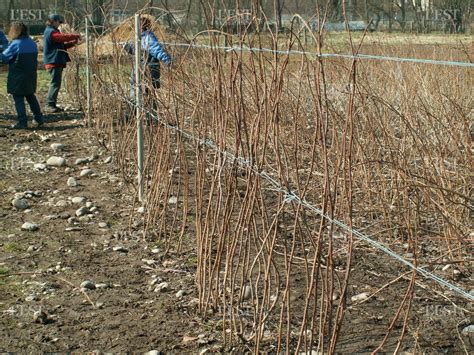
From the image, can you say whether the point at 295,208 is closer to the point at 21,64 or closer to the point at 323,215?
the point at 323,215

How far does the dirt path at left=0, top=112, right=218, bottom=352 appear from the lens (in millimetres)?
3350

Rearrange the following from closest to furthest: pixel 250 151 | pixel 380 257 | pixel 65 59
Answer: pixel 250 151
pixel 380 257
pixel 65 59

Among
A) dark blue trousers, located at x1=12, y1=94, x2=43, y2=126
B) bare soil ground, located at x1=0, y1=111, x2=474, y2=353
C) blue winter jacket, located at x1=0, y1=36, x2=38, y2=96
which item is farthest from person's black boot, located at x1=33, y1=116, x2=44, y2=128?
bare soil ground, located at x1=0, y1=111, x2=474, y2=353

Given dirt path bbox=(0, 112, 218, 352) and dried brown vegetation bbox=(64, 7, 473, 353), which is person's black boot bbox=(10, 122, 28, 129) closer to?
dirt path bbox=(0, 112, 218, 352)

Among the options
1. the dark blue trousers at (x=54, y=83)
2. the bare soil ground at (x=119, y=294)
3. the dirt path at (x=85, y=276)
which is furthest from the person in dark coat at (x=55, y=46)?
the bare soil ground at (x=119, y=294)

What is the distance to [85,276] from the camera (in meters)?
4.17

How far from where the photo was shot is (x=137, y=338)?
3.31 meters

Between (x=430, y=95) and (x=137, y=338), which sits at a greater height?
(x=430, y=95)

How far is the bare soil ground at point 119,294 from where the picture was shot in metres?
3.24

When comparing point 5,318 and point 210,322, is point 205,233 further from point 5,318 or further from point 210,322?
point 5,318

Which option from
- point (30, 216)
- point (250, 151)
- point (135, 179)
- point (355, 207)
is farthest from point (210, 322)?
point (135, 179)

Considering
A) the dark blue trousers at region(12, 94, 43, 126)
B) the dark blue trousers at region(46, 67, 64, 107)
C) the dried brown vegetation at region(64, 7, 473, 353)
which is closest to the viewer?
the dried brown vegetation at region(64, 7, 473, 353)

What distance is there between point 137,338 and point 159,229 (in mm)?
1491

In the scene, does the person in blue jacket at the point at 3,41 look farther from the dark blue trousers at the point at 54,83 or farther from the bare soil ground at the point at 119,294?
the bare soil ground at the point at 119,294
